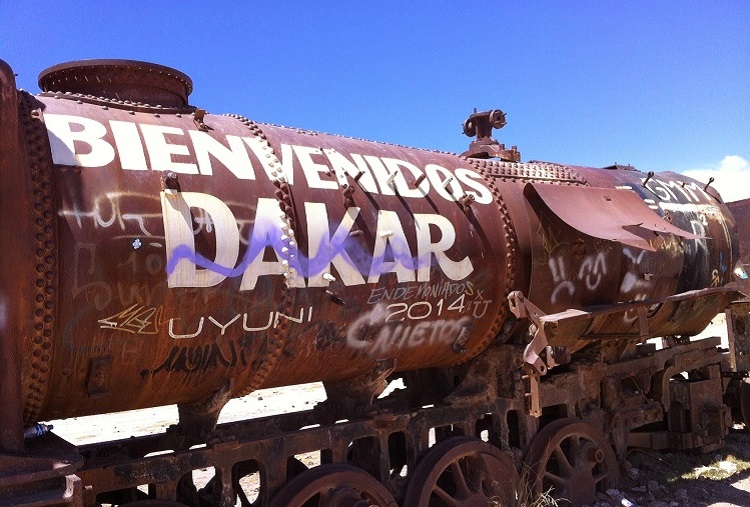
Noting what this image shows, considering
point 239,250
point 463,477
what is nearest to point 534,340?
point 463,477

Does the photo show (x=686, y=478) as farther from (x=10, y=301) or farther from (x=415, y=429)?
(x=10, y=301)

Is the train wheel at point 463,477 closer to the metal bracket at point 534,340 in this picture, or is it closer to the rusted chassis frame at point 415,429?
the rusted chassis frame at point 415,429

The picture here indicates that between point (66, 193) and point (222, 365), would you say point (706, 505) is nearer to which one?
point (222, 365)

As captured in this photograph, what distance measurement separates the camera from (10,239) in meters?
3.25

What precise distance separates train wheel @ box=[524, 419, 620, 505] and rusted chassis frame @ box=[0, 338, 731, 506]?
0.15 metres

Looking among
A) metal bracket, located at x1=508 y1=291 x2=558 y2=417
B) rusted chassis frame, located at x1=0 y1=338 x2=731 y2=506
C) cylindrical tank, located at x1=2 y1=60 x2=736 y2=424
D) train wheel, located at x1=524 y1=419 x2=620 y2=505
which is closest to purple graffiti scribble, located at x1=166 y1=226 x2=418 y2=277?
cylindrical tank, located at x1=2 y1=60 x2=736 y2=424

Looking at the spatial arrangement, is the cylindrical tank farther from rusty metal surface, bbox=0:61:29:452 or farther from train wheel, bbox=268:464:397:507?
train wheel, bbox=268:464:397:507

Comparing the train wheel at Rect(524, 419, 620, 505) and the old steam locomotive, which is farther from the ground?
the old steam locomotive

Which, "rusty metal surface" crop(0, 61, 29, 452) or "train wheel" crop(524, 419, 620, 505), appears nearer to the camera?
"rusty metal surface" crop(0, 61, 29, 452)

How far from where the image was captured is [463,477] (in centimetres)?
548

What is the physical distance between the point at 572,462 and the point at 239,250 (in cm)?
426

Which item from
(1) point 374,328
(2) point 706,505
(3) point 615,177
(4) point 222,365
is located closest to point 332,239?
(1) point 374,328

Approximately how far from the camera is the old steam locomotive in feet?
11.4

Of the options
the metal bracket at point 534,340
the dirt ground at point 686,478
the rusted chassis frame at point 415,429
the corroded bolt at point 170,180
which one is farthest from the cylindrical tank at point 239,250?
the dirt ground at point 686,478
